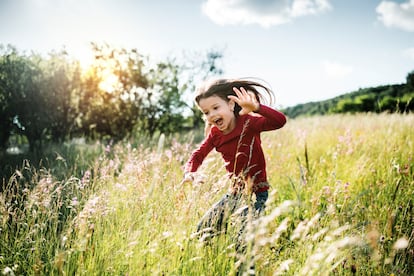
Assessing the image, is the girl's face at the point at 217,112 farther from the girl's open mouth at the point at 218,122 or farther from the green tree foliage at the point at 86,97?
the green tree foliage at the point at 86,97

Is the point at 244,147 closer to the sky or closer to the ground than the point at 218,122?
closer to the ground

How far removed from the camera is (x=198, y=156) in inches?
122

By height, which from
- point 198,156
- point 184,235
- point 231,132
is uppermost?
point 231,132

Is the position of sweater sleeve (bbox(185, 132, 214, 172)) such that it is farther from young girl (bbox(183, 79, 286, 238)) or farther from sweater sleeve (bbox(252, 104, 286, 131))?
sweater sleeve (bbox(252, 104, 286, 131))

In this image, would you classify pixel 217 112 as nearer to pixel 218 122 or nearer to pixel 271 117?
pixel 218 122

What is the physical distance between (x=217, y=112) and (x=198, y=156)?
43 centimetres

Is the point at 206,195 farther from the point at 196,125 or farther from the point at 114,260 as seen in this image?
the point at 196,125

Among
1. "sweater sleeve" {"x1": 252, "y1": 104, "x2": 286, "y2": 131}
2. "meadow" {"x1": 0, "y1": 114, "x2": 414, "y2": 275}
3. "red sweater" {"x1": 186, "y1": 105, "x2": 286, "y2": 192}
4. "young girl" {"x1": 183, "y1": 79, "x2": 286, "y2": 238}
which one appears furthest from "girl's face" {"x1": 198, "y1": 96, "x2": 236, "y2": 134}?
"meadow" {"x1": 0, "y1": 114, "x2": 414, "y2": 275}

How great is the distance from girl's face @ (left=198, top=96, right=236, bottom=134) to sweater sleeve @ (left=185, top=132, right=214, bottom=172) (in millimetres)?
187

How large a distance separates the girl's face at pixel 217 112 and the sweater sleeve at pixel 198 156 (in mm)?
187

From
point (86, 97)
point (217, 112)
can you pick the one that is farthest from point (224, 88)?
point (86, 97)

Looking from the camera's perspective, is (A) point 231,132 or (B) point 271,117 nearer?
(B) point 271,117

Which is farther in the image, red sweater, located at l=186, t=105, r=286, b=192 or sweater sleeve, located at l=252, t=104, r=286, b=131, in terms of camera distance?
red sweater, located at l=186, t=105, r=286, b=192

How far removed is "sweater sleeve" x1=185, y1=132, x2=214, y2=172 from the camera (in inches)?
119
